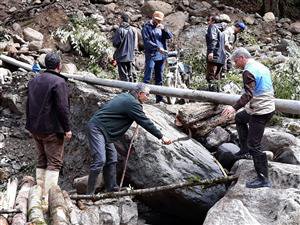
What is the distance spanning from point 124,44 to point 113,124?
166 inches

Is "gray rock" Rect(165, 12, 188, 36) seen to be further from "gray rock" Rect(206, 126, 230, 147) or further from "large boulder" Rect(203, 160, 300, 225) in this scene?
"large boulder" Rect(203, 160, 300, 225)

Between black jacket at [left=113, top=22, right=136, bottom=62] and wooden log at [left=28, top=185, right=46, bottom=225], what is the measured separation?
4.71 meters

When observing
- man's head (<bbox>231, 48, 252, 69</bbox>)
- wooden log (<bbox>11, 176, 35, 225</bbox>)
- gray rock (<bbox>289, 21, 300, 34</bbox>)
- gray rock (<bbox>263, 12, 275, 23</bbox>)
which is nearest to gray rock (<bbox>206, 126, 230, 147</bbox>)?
man's head (<bbox>231, 48, 252, 69</bbox>)

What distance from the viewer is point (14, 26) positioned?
651 inches

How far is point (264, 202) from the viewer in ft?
20.6

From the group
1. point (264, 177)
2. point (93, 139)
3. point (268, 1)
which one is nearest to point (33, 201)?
point (93, 139)

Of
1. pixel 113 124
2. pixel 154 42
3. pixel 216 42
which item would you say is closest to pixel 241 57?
pixel 113 124

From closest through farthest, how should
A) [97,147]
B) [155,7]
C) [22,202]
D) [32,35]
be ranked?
[22,202] < [97,147] < [32,35] < [155,7]

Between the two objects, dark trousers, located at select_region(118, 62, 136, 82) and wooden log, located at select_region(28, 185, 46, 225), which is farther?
dark trousers, located at select_region(118, 62, 136, 82)

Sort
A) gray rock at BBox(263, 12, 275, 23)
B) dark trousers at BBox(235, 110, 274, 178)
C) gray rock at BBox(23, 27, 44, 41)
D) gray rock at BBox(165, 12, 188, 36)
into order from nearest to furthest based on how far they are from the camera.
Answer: dark trousers at BBox(235, 110, 274, 178), gray rock at BBox(23, 27, 44, 41), gray rock at BBox(165, 12, 188, 36), gray rock at BBox(263, 12, 275, 23)

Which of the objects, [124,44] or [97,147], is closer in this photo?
[97,147]

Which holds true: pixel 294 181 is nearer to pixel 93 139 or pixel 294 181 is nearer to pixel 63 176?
pixel 93 139

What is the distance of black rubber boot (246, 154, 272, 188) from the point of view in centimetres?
638

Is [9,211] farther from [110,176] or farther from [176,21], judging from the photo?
[176,21]
